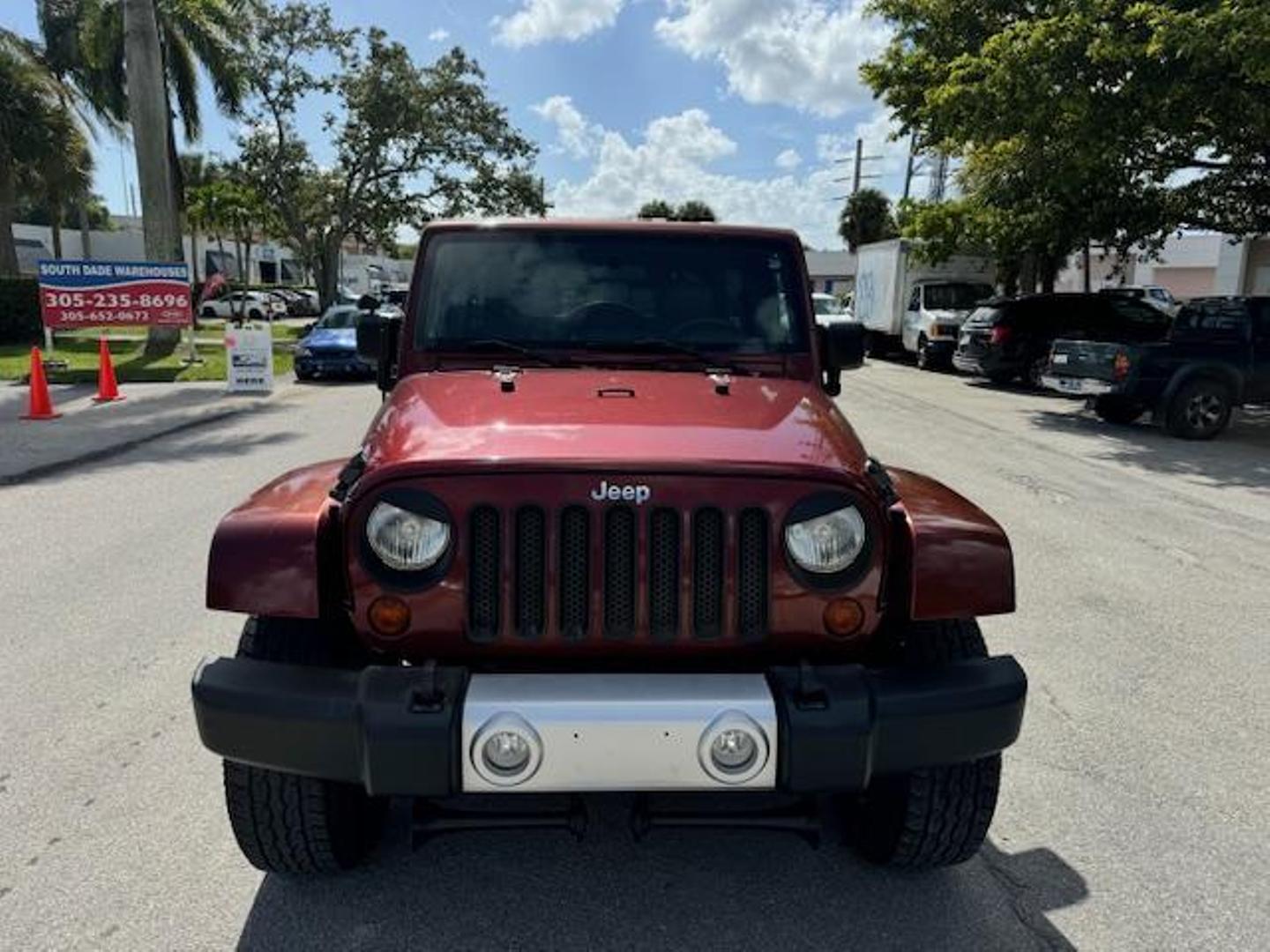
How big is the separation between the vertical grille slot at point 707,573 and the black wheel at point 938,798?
1.86ft

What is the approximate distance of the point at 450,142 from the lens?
32.5m

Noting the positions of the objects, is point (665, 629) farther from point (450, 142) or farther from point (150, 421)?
point (450, 142)

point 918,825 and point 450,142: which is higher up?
point 450,142

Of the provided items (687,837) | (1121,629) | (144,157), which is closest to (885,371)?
(144,157)

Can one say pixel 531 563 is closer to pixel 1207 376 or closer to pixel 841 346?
pixel 841 346

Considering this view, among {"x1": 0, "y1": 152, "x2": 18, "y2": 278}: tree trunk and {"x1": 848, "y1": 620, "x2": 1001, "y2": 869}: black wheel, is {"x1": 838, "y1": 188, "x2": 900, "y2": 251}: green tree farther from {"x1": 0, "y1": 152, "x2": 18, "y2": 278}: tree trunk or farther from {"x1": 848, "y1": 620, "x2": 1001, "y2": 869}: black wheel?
{"x1": 848, "y1": 620, "x2": 1001, "y2": 869}: black wheel

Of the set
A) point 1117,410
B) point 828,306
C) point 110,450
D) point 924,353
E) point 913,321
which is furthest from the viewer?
point 828,306

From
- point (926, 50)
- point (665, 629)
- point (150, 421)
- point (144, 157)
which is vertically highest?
point (926, 50)

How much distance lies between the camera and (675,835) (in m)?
3.16

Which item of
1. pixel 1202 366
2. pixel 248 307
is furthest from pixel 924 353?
pixel 248 307

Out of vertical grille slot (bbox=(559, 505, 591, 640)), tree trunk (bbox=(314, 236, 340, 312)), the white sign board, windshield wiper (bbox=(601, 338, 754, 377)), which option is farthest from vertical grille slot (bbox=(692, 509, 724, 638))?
tree trunk (bbox=(314, 236, 340, 312))

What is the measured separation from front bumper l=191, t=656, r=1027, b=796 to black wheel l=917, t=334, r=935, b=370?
2187 cm

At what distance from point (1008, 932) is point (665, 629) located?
1260mm

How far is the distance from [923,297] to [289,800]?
23470mm
